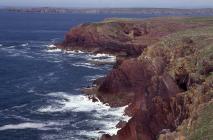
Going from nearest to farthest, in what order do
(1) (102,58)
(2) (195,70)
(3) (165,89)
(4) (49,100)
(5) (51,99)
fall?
1. (3) (165,89)
2. (2) (195,70)
3. (4) (49,100)
4. (5) (51,99)
5. (1) (102,58)

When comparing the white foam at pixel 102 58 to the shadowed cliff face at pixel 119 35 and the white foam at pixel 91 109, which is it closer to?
the shadowed cliff face at pixel 119 35

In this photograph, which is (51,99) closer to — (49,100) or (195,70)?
(49,100)

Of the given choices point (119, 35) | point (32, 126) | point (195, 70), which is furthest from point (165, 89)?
point (119, 35)

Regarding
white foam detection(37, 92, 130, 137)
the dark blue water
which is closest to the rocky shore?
white foam detection(37, 92, 130, 137)

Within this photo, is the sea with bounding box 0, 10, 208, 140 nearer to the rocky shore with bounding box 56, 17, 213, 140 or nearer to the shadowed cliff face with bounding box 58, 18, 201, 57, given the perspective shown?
the rocky shore with bounding box 56, 17, 213, 140

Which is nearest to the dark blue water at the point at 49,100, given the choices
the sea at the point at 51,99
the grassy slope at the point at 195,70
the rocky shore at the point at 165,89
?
the sea at the point at 51,99

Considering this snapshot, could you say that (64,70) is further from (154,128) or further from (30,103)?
(154,128)

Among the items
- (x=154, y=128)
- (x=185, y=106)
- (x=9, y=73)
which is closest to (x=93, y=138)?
(x=154, y=128)
